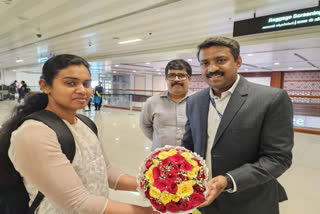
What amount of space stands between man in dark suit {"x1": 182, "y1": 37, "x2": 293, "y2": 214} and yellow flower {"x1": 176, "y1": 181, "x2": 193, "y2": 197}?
161 mm

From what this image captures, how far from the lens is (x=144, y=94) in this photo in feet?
35.9

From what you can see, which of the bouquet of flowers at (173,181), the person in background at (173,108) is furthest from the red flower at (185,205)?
the person in background at (173,108)

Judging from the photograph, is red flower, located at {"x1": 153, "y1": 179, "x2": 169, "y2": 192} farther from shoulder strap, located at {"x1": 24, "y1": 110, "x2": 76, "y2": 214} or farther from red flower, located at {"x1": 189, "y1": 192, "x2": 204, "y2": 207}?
shoulder strap, located at {"x1": 24, "y1": 110, "x2": 76, "y2": 214}

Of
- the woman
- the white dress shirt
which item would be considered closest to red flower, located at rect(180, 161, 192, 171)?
the woman

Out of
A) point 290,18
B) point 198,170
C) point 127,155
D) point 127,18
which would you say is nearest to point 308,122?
point 290,18

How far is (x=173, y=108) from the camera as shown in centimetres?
198

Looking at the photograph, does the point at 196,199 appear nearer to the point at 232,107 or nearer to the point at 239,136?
the point at 239,136

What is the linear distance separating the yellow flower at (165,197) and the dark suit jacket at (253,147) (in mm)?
416

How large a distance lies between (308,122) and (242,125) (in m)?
6.79

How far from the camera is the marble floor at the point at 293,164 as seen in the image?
2.30m

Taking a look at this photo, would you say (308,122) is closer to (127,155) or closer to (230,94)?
(127,155)

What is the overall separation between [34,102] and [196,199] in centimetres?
91

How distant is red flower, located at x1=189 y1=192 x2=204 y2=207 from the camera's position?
0.72 m

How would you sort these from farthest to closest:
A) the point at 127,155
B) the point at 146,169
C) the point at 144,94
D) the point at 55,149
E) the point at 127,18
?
1. the point at 144,94
2. the point at 127,18
3. the point at 127,155
4. the point at 146,169
5. the point at 55,149
